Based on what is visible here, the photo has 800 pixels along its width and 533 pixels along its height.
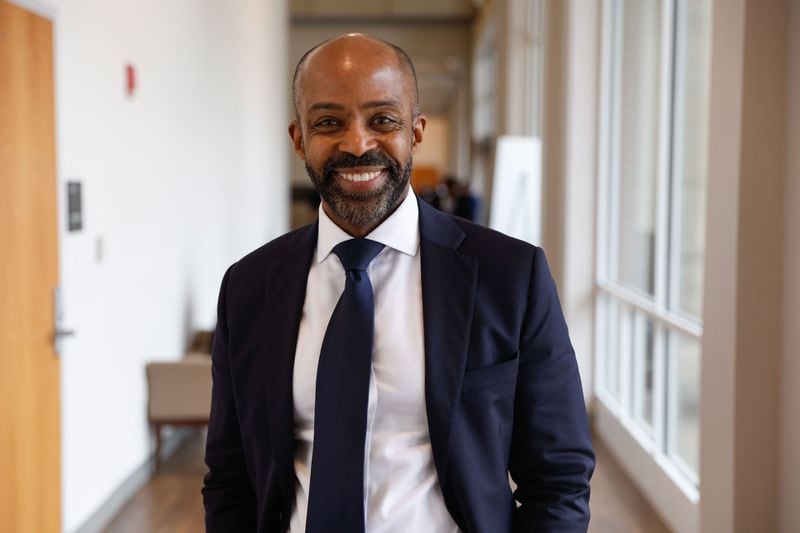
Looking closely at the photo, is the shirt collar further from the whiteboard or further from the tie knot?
the whiteboard

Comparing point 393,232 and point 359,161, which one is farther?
point 393,232

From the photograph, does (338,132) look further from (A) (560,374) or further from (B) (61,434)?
(B) (61,434)

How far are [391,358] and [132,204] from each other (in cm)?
405

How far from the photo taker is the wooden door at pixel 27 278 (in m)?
3.59

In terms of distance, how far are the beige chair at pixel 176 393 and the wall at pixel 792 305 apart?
3.33 meters

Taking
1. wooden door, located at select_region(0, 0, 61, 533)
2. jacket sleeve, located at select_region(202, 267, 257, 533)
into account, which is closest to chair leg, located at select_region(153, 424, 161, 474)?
wooden door, located at select_region(0, 0, 61, 533)

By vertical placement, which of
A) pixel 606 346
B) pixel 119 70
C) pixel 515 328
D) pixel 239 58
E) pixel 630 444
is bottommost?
pixel 630 444

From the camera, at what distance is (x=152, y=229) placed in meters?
5.68

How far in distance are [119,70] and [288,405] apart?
3923mm

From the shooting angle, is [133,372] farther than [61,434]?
Yes

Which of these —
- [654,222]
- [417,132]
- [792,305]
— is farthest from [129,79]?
[417,132]

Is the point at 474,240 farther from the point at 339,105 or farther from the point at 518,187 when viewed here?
the point at 518,187

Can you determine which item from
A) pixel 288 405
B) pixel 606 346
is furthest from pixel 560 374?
pixel 606 346

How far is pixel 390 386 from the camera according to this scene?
1.48 metres
